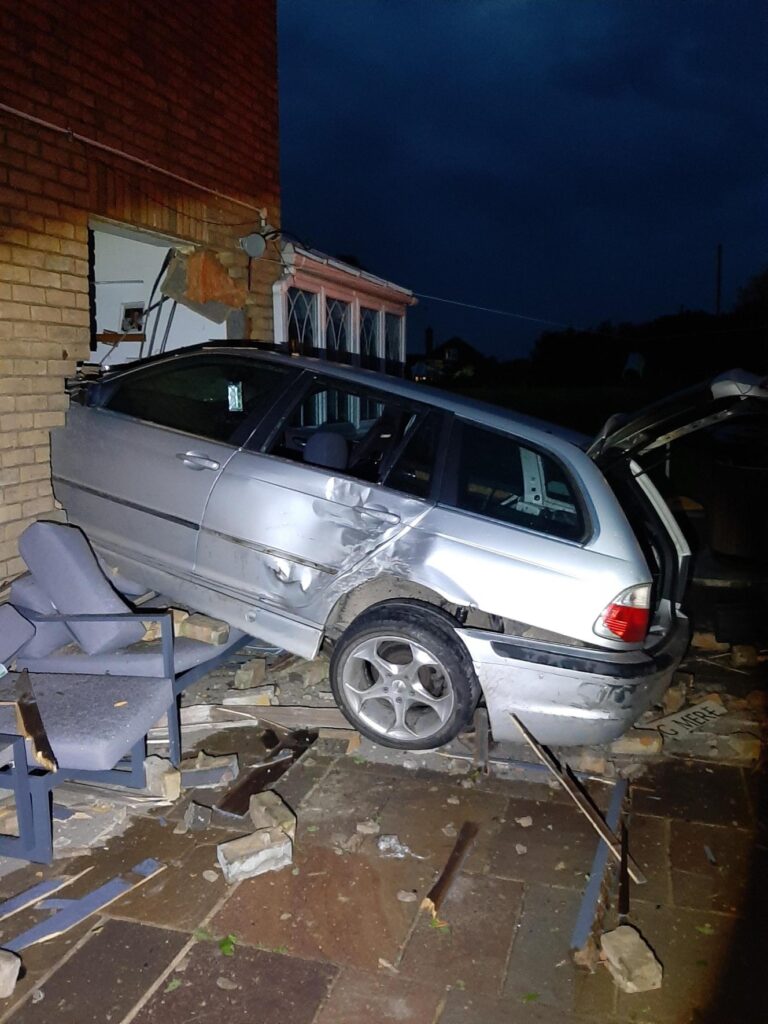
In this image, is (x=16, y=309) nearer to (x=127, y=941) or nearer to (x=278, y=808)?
(x=278, y=808)

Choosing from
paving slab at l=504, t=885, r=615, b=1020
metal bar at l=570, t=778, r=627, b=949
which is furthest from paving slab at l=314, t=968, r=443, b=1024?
metal bar at l=570, t=778, r=627, b=949

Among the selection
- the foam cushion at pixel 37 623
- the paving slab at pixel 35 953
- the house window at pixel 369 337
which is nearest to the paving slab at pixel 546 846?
the paving slab at pixel 35 953

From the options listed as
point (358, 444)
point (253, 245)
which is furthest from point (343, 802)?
point (253, 245)

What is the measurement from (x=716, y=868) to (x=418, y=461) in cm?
236

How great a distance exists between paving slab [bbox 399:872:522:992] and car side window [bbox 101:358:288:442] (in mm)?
2665

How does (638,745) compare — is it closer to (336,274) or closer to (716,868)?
(716,868)

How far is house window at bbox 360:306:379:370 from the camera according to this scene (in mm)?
10680

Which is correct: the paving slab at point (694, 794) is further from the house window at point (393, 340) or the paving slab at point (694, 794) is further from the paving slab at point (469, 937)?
the house window at point (393, 340)

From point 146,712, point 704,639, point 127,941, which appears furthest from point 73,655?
point 704,639

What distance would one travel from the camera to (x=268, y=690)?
4895 mm

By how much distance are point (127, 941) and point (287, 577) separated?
1903 mm

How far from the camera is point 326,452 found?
4613 millimetres

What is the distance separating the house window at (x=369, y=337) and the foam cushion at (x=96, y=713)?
7243mm

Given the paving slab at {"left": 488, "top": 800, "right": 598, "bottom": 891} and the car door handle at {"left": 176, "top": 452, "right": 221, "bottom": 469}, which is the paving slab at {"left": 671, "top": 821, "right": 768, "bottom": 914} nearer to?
the paving slab at {"left": 488, "top": 800, "right": 598, "bottom": 891}
